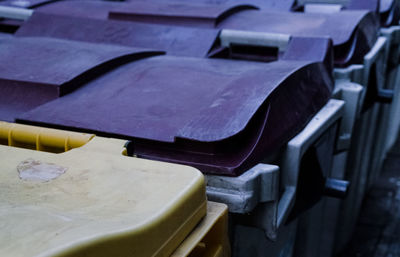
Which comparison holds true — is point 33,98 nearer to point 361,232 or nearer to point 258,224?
point 258,224

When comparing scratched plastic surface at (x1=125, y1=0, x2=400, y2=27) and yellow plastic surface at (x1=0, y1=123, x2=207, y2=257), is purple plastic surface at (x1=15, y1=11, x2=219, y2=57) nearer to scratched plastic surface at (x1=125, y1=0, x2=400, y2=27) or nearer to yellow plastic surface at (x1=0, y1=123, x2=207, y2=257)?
scratched plastic surface at (x1=125, y1=0, x2=400, y2=27)

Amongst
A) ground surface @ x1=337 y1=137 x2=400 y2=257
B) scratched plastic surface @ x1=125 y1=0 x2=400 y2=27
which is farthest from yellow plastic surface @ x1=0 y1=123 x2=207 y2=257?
ground surface @ x1=337 y1=137 x2=400 y2=257

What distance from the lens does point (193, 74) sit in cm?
171

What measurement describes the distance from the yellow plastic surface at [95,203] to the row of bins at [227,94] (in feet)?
0.59

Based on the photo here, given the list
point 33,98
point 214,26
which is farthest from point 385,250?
point 33,98

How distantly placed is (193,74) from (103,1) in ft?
5.43

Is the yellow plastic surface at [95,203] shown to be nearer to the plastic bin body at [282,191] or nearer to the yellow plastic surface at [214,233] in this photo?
the yellow plastic surface at [214,233]

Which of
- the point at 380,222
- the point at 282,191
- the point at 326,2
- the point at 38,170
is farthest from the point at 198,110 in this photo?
the point at 380,222

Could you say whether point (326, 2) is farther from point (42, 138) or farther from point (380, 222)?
point (42, 138)

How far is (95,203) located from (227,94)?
0.67 meters

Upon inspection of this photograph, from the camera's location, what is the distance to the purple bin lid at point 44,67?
1.61 metres

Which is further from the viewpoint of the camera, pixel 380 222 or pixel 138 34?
pixel 380 222

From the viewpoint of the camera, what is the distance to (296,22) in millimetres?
2602

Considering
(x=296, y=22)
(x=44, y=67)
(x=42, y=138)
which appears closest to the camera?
(x=42, y=138)
